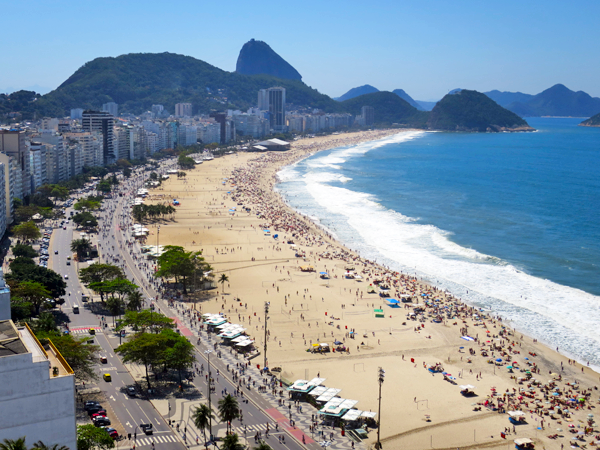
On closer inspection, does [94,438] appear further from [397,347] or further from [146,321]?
[397,347]

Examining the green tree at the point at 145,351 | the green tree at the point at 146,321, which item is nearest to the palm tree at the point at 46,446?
the green tree at the point at 145,351

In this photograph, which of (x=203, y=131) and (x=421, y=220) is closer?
(x=421, y=220)

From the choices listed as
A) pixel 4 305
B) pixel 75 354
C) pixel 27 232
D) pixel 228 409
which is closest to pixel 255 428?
pixel 228 409

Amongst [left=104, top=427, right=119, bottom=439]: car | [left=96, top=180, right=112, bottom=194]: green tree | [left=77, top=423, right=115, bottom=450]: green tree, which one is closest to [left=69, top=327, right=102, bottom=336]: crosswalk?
[left=104, top=427, right=119, bottom=439]: car

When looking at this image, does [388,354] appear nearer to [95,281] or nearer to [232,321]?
[232,321]

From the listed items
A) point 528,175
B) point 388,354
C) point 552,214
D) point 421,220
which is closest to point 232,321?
point 388,354

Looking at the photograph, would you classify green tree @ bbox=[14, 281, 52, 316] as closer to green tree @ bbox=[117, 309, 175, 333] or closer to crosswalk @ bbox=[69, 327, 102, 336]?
crosswalk @ bbox=[69, 327, 102, 336]

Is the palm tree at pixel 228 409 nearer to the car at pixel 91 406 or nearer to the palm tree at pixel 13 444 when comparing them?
the car at pixel 91 406
